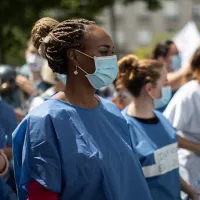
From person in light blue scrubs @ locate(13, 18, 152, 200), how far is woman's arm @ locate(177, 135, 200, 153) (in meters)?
1.37

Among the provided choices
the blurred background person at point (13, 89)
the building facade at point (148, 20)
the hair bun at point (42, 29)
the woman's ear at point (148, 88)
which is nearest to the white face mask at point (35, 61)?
the blurred background person at point (13, 89)

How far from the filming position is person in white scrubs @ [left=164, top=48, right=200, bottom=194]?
4738mm

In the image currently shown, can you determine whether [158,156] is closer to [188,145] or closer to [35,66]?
[188,145]

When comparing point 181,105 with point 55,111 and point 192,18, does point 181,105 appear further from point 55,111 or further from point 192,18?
point 192,18

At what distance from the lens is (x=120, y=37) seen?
196ft

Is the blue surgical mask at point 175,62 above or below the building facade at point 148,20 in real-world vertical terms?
above

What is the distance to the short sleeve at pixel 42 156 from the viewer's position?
9.45ft

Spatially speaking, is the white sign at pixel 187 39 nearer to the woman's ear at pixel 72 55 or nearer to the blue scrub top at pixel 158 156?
the blue scrub top at pixel 158 156

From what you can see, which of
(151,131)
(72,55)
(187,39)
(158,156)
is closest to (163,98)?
(151,131)

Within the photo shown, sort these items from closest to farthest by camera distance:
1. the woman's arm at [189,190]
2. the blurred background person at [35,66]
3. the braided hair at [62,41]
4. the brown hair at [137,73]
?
the braided hair at [62,41] → the woman's arm at [189,190] → the brown hair at [137,73] → the blurred background person at [35,66]

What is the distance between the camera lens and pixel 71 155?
2.91 meters

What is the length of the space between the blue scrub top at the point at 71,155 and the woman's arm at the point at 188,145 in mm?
1494

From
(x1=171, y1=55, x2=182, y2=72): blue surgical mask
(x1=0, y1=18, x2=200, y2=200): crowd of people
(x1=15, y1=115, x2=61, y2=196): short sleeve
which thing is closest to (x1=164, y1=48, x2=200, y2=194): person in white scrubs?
(x1=0, y1=18, x2=200, y2=200): crowd of people

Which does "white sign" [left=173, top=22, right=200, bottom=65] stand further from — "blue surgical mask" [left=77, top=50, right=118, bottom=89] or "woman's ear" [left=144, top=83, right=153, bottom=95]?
"blue surgical mask" [left=77, top=50, right=118, bottom=89]
